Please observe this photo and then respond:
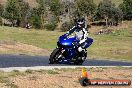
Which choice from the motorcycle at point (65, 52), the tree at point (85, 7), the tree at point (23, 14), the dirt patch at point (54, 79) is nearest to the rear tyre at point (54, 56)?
the motorcycle at point (65, 52)

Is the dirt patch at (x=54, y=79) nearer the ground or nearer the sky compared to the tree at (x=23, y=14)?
nearer the sky

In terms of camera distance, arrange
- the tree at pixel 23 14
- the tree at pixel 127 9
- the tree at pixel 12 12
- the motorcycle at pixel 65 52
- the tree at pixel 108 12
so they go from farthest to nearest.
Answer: the tree at pixel 127 9, the tree at pixel 108 12, the tree at pixel 23 14, the tree at pixel 12 12, the motorcycle at pixel 65 52

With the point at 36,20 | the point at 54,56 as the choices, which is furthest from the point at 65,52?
the point at 36,20

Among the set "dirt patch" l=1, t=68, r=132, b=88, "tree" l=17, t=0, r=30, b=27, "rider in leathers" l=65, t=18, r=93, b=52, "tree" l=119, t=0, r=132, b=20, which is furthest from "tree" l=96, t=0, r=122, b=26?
"dirt patch" l=1, t=68, r=132, b=88

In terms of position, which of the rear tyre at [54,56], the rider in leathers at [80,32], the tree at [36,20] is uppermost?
the rider in leathers at [80,32]

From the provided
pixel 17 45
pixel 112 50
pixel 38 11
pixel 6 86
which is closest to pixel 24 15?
pixel 38 11

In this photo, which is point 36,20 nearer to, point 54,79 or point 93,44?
point 93,44

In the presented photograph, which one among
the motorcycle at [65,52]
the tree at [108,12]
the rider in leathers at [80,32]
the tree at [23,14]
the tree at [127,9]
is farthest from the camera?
the tree at [127,9]

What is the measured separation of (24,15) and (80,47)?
307 ft

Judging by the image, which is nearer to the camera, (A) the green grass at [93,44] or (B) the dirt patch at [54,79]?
(B) the dirt patch at [54,79]

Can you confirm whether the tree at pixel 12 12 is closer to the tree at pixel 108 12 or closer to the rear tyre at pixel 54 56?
the tree at pixel 108 12

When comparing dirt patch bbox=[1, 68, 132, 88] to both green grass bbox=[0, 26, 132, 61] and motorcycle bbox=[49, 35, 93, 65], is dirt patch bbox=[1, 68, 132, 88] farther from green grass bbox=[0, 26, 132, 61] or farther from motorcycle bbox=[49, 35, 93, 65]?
green grass bbox=[0, 26, 132, 61]

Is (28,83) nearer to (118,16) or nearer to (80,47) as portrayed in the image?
(80,47)

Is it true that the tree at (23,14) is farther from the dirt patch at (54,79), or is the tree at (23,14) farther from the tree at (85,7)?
the dirt patch at (54,79)
